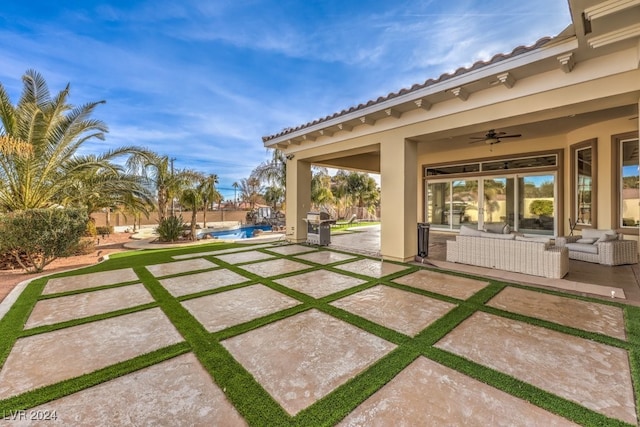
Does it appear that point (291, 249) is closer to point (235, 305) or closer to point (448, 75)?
point (235, 305)

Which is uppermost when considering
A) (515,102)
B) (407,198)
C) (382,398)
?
(515,102)

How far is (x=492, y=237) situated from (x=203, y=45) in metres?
11.3

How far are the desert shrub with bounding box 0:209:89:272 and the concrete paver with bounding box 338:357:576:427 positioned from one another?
7.48 metres

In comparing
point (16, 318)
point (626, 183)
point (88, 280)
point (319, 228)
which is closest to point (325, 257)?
point (319, 228)

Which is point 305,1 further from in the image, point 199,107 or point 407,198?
point 199,107

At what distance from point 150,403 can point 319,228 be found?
7421 mm

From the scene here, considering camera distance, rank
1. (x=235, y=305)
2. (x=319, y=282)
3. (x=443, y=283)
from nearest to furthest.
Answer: (x=235, y=305), (x=443, y=283), (x=319, y=282)

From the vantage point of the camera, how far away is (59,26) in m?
7.20

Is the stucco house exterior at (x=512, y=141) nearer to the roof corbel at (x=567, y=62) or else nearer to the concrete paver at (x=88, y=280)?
the roof corbel at (x=567, y=62)

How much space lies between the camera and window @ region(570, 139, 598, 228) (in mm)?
7710

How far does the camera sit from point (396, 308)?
3.91 meters

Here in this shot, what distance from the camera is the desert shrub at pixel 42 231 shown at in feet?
18.6

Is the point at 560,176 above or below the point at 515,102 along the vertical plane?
below

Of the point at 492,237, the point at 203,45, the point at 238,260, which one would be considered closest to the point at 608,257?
the point at 492,237
